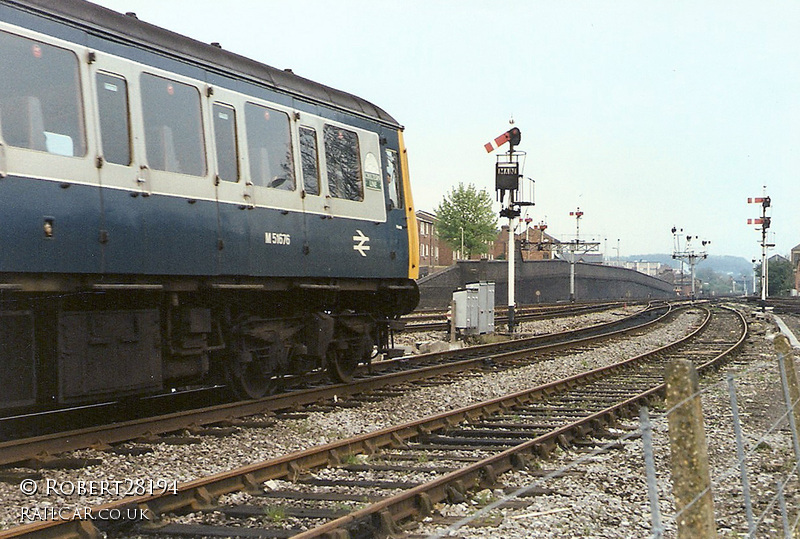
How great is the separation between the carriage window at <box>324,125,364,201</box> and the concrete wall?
96.1ft

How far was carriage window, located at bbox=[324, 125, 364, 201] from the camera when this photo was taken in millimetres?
11141

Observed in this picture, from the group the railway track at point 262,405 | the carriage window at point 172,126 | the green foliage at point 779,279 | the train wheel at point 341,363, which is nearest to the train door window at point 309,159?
the carriage window at point 172,126

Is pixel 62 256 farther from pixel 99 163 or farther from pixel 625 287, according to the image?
pixel 625 287

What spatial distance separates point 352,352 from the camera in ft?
40.0

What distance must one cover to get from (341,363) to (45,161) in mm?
6124

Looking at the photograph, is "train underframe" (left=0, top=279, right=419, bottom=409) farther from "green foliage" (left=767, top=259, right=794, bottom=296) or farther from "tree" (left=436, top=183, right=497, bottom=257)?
"green foliage" (left=767, top=259, right=794, bottom=296)

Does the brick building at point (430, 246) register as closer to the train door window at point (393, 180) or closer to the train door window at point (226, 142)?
the train door window at point (393, 180)

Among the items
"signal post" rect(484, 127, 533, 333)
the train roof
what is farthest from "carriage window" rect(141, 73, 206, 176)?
"signal post" rect(484, 127, 533, 333)

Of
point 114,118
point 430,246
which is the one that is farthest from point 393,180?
point 430,246

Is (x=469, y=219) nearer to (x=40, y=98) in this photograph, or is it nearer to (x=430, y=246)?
(x=430, y=246)

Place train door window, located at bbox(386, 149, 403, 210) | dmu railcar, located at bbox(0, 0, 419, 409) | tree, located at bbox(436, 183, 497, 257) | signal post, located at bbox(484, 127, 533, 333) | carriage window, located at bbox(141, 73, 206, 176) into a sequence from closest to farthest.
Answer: dmu railcar, located at bbox(0, 0, 419, 409), carriage window, located at bbox(141, 73, 206, 176), train door window, located at bbox(386, 149, 403, 210), signal post, located at bbox(484, 127, 533, 333), tree, located at bbox(436, 183, 497, 257)

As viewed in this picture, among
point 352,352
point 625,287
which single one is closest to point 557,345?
point 352,352

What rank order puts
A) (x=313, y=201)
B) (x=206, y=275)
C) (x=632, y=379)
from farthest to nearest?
(x=632, y=379) < (x=313, y=201) < (x=206, y=275)

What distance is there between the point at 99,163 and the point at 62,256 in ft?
3.15
